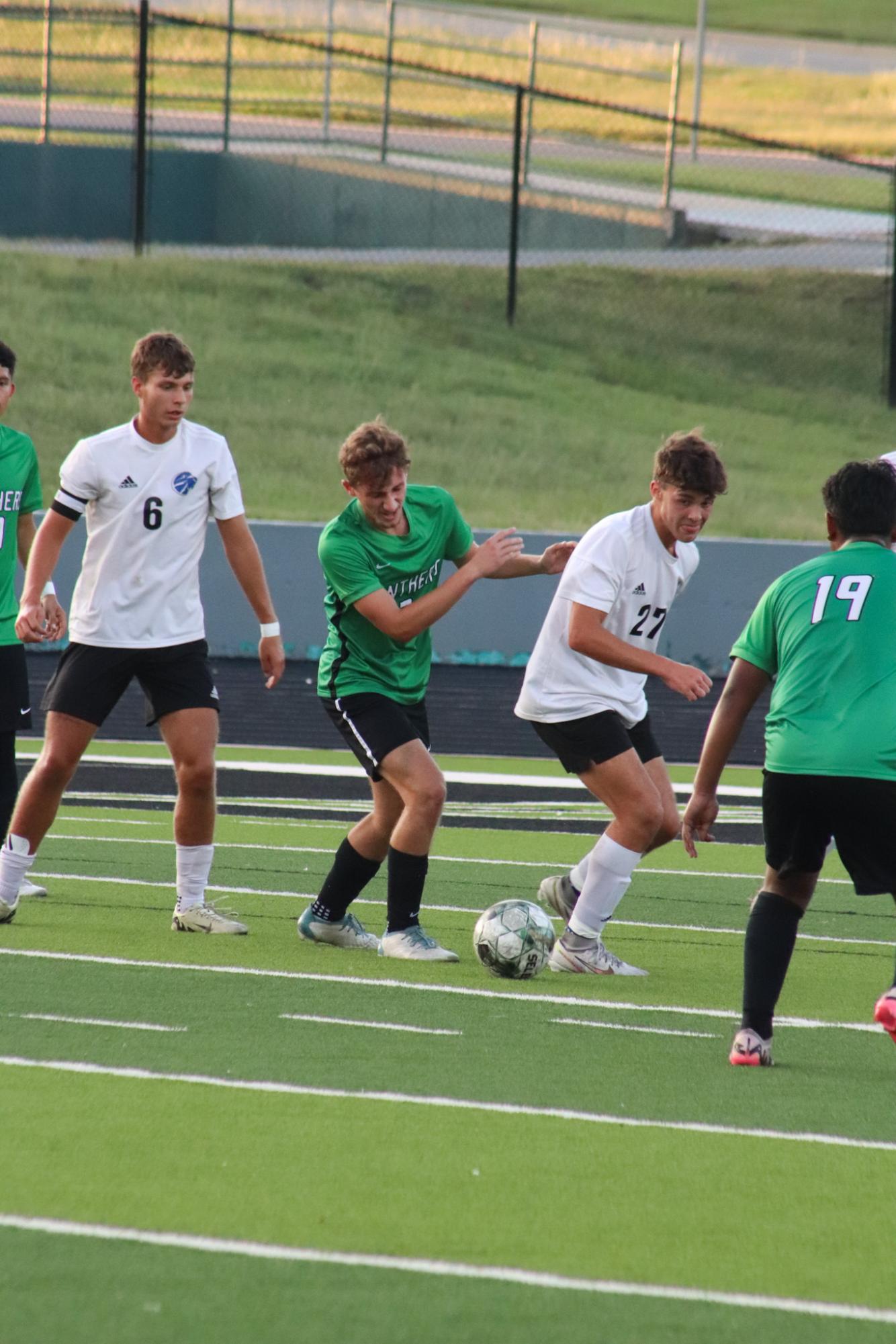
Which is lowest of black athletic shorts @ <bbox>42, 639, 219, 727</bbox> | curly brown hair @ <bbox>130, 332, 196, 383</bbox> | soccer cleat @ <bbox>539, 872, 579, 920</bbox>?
soccer cleat @ <bbox>539, 872, 579, 920</bbox>

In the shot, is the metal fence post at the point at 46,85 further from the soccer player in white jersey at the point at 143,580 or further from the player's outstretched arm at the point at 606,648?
the player's outstretched arm at the point at 606,648

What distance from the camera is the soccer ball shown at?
6.67 metres

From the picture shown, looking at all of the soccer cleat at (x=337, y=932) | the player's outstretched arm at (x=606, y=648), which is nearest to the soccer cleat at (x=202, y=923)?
the soccer cleat at (x=337, y=932)

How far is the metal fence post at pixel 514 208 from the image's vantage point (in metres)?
21.9

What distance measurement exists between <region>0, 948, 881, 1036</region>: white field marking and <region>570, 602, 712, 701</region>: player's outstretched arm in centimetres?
100

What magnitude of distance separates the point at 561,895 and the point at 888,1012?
272cm

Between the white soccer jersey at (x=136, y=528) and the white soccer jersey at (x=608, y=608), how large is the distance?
1.28 meters

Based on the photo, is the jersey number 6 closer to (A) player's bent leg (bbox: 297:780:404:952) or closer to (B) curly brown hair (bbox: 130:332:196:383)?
(B) curly brown hair (bbox: 130:332:196:383)

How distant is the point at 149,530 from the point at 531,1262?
3.64m

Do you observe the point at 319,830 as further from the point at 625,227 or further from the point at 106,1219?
the point at 625,227

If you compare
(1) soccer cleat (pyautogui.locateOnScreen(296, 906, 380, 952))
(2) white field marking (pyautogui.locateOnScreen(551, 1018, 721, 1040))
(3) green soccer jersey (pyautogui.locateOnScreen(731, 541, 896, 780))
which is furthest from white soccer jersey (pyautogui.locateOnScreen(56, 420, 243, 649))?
(3) green soccer jersey (pyautogui.locateOnScreen(731, 541, 896, 780))

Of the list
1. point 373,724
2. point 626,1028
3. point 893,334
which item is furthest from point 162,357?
point 893,334

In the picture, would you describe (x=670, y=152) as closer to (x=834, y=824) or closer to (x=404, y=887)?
(x=404, y=887)

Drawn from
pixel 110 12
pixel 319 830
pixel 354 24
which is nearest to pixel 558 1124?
pixel 319 830
